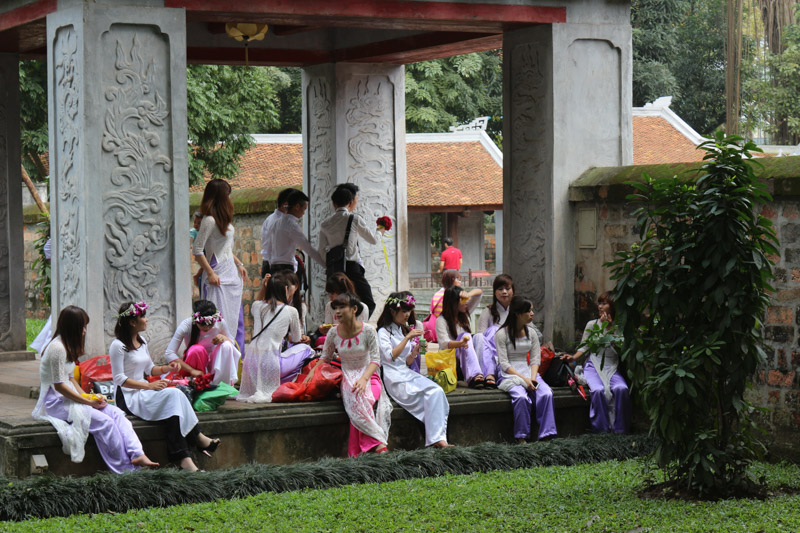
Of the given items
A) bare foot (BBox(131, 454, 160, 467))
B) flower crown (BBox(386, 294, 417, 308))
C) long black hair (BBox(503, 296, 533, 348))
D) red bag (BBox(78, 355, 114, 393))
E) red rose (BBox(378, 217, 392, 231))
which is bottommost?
bare foot (BBox(131, 454, 160, 467))

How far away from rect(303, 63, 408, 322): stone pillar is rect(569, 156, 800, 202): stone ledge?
3207mm

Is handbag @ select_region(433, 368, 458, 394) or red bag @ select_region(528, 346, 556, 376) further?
red bag @ select_region(528, 346, 556, 376)

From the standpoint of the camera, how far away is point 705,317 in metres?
7.41

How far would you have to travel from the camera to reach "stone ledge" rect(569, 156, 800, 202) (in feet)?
29.0

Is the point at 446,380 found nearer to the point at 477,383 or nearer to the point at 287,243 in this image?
the point at 477,383

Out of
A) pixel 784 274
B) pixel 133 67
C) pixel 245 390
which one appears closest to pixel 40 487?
pixel 245 390

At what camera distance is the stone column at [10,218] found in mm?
12070

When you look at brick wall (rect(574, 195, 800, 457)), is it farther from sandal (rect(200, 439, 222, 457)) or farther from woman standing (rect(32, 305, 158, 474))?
woman standing (rect(32, 305, 158, 474))

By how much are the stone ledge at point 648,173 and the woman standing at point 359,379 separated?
281 centimetres

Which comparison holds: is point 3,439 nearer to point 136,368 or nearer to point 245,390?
point 136,368

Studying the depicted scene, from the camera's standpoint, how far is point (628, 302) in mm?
7430

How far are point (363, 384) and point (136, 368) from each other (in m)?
1.65

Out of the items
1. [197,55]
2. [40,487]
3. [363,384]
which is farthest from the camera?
[197,55]

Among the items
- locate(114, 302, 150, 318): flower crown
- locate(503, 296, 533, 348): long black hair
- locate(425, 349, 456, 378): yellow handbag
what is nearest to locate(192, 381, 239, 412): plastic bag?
locate(114, 302, 150, 318): flower crown
